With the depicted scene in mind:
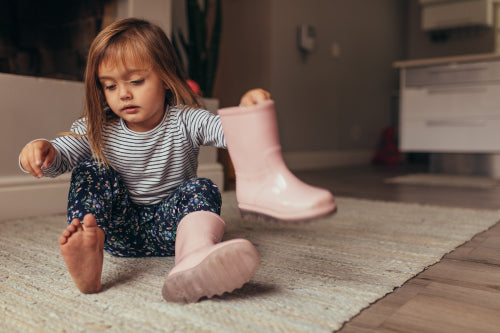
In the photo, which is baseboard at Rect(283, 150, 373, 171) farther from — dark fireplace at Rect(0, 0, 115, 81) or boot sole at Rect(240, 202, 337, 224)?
boot sole at Rect(240, 202, 337, 224)

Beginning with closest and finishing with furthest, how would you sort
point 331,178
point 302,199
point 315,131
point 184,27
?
point 302,199 → point 184,27 → point 331,178 → point 315,131

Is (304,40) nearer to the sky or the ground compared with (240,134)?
nearer to the sky

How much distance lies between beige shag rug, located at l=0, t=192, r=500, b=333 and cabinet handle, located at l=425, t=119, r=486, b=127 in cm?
177

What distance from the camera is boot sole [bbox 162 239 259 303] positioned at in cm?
59

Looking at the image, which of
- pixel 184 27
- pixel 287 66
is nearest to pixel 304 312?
pixel 184 27

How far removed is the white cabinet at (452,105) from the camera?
2773mm

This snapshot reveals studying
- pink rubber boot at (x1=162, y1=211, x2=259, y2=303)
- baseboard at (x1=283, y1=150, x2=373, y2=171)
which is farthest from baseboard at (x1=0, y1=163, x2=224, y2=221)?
baseboard at (x1=283, y1=150, x2=373, y2=171)

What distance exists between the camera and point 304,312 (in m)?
0.60

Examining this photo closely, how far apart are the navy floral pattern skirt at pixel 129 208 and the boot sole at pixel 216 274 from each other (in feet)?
0.56

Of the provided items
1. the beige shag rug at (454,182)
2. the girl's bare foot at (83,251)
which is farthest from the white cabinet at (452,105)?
the girl's bare foot at (83,251)

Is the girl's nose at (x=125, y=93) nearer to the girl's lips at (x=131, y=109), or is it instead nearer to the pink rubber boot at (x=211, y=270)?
the girl's lips at (x=131, y=109)

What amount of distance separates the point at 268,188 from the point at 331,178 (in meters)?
2.10

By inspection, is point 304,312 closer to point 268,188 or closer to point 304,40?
point 268,188

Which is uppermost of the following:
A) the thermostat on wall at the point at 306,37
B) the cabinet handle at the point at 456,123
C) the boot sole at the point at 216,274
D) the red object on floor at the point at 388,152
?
the thermostat on wall at the point at 306,37
